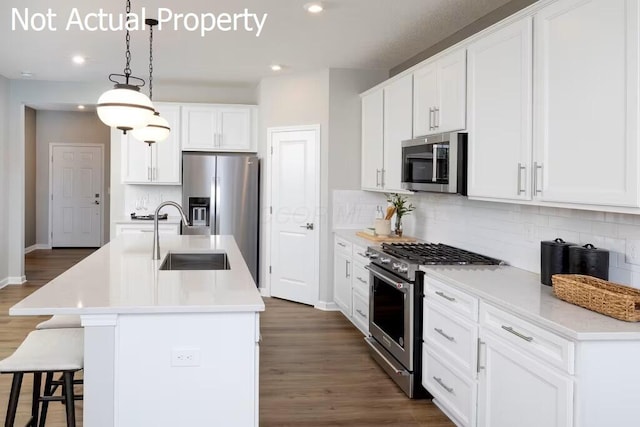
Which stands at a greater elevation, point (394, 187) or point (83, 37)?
point (83, 37)

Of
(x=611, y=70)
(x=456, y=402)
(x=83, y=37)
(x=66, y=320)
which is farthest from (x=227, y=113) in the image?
(x=611, y=70)

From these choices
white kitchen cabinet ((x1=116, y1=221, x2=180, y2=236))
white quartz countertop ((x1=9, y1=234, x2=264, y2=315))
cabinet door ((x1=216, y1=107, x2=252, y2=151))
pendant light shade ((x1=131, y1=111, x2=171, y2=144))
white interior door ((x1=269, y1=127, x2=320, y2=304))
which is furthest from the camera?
cabinet door ((x1=216, y1=107, x2=252, y2=151))

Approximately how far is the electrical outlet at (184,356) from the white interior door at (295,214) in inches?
153

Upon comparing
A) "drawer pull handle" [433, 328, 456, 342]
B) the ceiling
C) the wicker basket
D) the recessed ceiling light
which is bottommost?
"drawer pull handle" [433, 328, 456, 342]

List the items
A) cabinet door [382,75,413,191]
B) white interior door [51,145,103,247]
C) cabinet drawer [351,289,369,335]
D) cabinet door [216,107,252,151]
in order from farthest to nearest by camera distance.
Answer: white interior door [51,145,103,247] < cabinet door [216,107,252,151] < cabinet drawer [351,289,369,335] < cabinet door [382,75,413,191]

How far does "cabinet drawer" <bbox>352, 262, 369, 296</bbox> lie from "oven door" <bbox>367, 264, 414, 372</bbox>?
1.13 ft

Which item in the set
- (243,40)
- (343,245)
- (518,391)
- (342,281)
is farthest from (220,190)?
(518,391)

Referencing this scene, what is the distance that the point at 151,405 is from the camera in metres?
2.40

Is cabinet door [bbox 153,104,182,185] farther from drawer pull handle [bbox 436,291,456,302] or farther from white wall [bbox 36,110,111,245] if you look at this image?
drawer pull handle [bbox 436,291,456,302]

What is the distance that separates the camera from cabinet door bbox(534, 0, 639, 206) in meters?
2.20

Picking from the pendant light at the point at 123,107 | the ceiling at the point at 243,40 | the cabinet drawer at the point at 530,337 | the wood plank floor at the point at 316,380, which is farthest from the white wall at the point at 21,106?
the cabinet drawer at the point at 530,337

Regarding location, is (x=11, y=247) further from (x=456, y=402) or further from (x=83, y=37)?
(x=456, y=402)

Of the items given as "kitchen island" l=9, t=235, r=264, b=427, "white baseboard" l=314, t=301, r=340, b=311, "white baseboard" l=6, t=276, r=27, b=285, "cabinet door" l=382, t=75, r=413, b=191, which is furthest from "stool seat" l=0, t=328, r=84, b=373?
"white baseboard" l=6, t=276, r=27, b=285

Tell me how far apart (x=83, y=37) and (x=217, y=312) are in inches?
144
